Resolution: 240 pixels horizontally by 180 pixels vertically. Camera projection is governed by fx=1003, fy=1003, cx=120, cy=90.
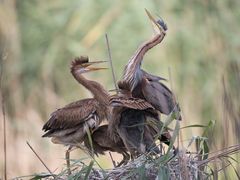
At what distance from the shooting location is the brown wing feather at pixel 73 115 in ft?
23.6

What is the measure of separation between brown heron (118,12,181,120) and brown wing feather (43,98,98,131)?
1.99ft

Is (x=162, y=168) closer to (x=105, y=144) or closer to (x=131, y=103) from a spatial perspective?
(x=131, y=103)

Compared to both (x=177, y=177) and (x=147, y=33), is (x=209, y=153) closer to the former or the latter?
(x=177, y=177)

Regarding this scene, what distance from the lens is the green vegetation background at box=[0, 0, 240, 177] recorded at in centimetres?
1292

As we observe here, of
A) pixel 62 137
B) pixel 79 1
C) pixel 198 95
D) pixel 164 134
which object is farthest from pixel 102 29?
pixel 164 134

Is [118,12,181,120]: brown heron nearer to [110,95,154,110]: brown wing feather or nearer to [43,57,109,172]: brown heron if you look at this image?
[110,95,154,110]: brown wing feather

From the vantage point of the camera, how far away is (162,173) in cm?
570

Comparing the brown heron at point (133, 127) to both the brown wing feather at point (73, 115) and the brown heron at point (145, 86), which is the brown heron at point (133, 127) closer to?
the brown heron at point (145, 86)

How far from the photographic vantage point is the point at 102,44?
44.5ft

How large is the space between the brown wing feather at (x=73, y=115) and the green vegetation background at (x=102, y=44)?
514 centimetres

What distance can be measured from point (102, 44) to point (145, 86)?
6955 millimetres

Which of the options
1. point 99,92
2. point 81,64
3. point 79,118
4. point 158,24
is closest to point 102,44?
point 81,64

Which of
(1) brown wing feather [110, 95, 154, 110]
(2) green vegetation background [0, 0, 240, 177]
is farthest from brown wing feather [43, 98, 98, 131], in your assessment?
(2) green vegetation background [0, 0, 240, 177]

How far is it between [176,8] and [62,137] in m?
6.45
